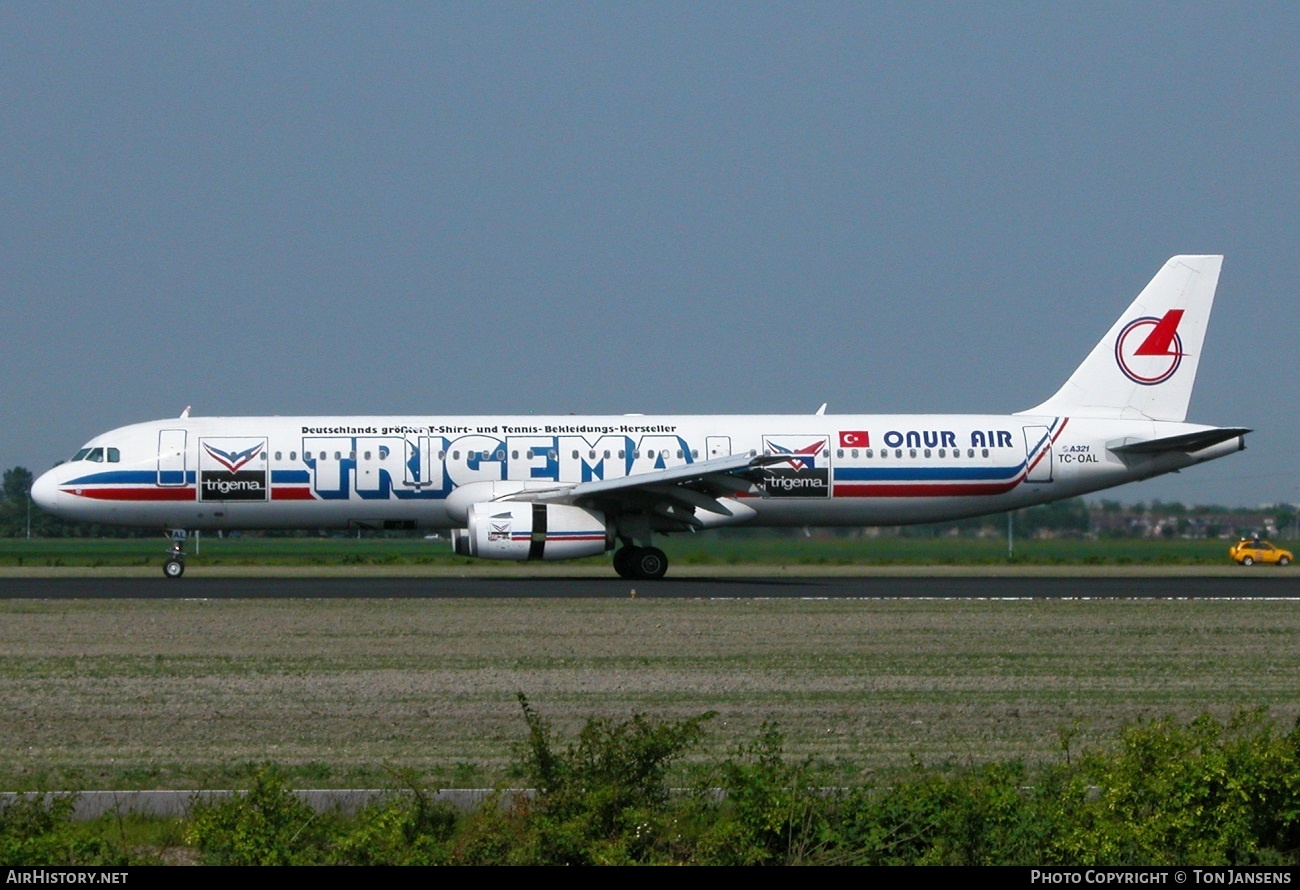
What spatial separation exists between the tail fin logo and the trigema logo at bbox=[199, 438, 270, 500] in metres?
19.8

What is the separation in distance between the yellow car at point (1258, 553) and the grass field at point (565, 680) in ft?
75.3

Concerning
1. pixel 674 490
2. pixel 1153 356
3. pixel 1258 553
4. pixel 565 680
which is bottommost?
pixel 565 680

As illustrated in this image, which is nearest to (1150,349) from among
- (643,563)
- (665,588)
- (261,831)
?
(643,563)

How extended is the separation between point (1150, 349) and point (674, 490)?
12684 millimetres

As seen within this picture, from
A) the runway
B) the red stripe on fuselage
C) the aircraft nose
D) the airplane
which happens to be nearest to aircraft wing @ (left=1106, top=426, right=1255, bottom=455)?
the airplane

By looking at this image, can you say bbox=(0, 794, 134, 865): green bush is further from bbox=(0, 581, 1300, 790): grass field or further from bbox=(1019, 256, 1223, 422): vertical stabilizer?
bbox=(1019, 256, 1223, 422): vertical stabilizer

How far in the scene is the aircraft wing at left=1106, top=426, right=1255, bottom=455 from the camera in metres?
33.3

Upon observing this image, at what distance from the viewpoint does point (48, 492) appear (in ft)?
105

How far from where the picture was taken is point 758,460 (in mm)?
29422

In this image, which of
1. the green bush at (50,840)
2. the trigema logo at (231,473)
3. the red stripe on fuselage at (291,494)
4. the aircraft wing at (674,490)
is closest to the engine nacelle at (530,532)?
the aircraft wing at (674,490)

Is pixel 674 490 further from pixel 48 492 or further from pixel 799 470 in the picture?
pixel 48 492
